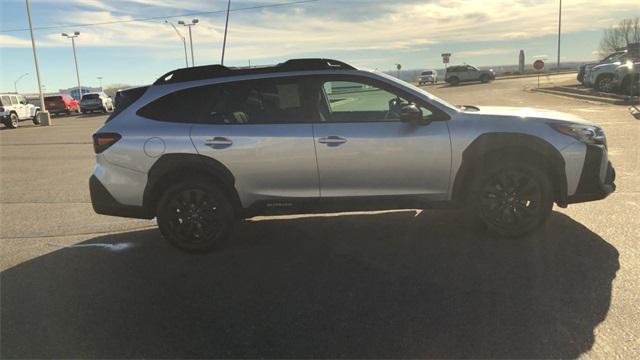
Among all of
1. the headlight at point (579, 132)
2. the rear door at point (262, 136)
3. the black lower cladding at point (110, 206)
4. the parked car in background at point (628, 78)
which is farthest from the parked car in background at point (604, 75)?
the black lower cladding at point (110, 206)

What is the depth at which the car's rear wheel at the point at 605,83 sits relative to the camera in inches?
912

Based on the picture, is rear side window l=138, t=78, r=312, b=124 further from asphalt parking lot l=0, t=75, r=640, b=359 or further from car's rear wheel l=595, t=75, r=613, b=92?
car's rear wheel l=595, t=75, r=613, b=92

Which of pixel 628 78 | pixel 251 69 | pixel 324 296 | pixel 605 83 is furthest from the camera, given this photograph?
pixel 605 83

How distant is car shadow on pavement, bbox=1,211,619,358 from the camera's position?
11.0ft

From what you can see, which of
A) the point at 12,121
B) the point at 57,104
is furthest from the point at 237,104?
the point at 57,104

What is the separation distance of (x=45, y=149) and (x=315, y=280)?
13940 millimetres

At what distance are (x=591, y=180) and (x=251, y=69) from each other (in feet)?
11.5

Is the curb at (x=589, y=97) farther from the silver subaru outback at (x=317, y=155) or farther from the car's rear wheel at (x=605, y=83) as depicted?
the silver subaru outback at (x=317, y=155)

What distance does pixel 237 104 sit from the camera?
16.7 feet

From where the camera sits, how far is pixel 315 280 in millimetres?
4371

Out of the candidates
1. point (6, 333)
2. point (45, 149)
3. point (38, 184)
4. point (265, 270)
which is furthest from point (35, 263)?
point (45, 149)

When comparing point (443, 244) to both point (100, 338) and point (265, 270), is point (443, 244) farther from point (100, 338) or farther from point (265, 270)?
point (100, 338)

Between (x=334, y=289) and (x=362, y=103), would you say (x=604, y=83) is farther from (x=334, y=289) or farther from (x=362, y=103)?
(x=334, y=289)

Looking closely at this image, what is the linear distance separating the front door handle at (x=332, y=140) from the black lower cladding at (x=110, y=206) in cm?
188
